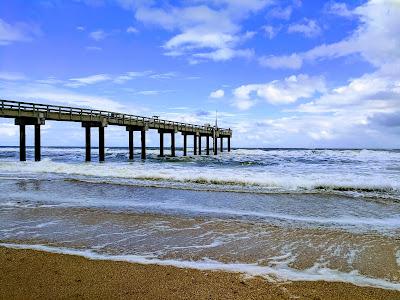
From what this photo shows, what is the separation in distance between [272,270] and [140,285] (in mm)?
1641

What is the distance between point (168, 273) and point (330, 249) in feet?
9.08

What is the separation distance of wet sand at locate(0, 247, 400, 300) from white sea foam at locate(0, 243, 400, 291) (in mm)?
174

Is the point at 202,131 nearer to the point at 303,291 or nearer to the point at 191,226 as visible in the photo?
the point at 191,226

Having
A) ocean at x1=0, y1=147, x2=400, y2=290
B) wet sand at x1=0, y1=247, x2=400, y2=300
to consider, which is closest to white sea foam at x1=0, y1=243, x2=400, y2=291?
ocean at x1=0, y1=147, x2=400, y2=290

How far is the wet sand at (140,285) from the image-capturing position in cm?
374

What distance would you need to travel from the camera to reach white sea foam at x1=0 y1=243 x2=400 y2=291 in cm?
434

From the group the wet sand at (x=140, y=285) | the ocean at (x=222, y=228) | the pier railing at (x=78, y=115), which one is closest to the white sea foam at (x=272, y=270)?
the ocean at (x=222, y=228)

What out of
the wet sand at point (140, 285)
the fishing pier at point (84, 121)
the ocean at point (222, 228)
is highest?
the fishing pier at point (84, 121)

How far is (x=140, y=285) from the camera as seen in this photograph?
4.00 meters

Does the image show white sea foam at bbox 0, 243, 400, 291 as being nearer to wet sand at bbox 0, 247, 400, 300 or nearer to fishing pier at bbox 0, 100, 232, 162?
wet sand at bbox 0, 247, 400, 300

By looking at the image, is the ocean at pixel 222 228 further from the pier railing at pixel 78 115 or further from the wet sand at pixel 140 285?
the pier railing at pixel 78 115

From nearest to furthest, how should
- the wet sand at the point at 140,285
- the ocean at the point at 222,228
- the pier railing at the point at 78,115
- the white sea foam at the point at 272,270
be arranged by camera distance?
1. the wet sand at the point at 140,285
2. the white sea foam at the point at 272,270
3. the ocean at the point at 222,228
4. the pier railing at the point at 78,115

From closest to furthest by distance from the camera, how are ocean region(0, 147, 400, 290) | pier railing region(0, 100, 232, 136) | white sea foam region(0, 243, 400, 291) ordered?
white sea foam region(0, 243, 400, 291), ocean region(0, 147, 400, 290), pier railing region(0, 100, 232, 136)

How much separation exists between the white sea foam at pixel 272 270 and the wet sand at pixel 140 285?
0.17m
